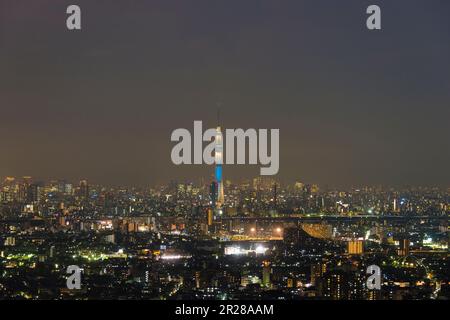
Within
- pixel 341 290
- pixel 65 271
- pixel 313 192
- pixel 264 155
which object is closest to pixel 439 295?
pixel 341 290

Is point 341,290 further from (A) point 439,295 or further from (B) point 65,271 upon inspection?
(B) point 65,271

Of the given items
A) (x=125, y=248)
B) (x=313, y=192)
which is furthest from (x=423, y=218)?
(x=125, y=248)

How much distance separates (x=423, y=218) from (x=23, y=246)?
27.2 feet

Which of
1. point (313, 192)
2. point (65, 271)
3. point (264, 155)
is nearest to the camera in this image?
point (264, 155)

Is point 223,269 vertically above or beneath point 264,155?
beneath

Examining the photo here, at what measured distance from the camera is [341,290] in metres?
6.64

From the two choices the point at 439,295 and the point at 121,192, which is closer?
the point at 439,295

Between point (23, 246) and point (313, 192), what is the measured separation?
639cm

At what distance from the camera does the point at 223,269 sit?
27.5 ft
